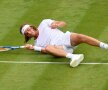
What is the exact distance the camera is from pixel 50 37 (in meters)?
10.8

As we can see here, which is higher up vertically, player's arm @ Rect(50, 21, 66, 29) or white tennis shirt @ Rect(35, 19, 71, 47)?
player's arm @ Rect(50, 21, 66, 29)

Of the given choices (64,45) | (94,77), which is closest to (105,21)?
(64,45)

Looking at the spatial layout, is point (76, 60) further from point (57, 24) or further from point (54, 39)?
point (57, 24)

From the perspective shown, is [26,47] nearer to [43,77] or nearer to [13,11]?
[43,77]

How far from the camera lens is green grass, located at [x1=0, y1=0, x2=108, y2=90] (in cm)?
964

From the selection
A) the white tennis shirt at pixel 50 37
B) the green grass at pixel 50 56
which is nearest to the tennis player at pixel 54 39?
the white tennis shirt at pixel 50 37

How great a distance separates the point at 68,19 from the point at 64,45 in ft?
6.66

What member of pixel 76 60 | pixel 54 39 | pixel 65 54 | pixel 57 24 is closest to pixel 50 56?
pixel 54 39

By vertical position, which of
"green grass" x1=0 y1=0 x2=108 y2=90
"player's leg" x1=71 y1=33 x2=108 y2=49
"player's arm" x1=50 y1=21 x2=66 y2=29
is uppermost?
"player's arm" x1=50 y1=21 x2=66 y2=29

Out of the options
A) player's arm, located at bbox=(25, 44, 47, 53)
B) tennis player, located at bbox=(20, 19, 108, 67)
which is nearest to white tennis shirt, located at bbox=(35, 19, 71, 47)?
tennis player, located at bbox=(20, 19, 108, 67)

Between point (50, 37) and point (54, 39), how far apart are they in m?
0.11

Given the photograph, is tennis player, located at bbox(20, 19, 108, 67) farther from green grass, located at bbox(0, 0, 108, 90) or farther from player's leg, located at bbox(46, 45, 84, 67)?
green grass, located at bbox(0, 0, 108, 90)

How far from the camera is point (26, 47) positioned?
10.8 metres

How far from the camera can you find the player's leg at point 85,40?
1037 cm
